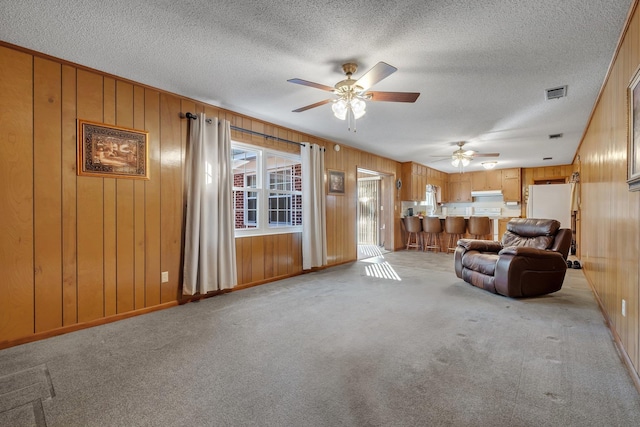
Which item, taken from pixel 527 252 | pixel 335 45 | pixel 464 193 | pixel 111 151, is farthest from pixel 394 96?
pixel 464 193

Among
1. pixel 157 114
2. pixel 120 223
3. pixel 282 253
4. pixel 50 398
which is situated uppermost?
pixel 157 114

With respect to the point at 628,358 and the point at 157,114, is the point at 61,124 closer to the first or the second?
the point at 157,114

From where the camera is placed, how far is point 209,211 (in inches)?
140

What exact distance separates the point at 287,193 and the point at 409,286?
7.62 feet

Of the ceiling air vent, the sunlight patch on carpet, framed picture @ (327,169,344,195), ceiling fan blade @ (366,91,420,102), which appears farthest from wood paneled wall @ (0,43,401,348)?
the ceiling air vent

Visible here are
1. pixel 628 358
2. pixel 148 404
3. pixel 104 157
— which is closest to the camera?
pixel 148 404

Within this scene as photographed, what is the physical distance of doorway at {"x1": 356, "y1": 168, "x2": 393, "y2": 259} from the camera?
755cm

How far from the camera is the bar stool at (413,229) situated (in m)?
7.47

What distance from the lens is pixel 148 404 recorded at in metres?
1.60

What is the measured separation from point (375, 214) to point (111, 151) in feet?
21.7

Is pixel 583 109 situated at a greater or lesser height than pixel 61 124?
greater

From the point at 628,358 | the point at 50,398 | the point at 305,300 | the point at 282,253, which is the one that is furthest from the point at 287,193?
the point at 628,358

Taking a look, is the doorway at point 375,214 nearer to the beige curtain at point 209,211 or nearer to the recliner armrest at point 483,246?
the recliner armrest at point 483,246

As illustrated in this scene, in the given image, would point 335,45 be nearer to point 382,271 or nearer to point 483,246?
point 483,246
